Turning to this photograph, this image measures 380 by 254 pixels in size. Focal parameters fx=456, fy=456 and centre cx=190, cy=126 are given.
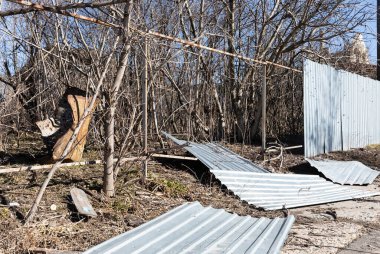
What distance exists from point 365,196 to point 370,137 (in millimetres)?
7915

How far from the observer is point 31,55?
30.2 feet

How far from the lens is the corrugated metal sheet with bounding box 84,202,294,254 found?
148 inches

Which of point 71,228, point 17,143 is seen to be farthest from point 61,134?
point 71,228

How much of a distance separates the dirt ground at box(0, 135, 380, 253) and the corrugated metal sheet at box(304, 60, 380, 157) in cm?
354

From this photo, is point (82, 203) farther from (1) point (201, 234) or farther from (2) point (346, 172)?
(2) point (346, 172)

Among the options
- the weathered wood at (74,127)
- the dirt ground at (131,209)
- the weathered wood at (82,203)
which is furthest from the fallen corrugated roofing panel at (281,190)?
the weathered wood at (82,203)

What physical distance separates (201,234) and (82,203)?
4.43 ft

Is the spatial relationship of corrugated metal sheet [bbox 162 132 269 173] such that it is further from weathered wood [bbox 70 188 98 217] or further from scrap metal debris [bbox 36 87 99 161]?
weathered wood [bbox 70 188 98 217]

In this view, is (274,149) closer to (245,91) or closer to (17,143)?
(245,91)

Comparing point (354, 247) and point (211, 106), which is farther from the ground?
point (211, 106)

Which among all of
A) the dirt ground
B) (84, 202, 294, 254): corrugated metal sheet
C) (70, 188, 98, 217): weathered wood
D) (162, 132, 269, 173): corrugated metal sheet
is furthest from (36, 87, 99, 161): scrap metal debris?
(84, 202, 294, 254): corrugated metal sheet

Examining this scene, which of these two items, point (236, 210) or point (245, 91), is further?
point (245, 91)

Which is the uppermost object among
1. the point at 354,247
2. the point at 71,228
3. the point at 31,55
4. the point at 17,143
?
the point at 31,55

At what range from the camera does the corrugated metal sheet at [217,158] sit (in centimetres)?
729
